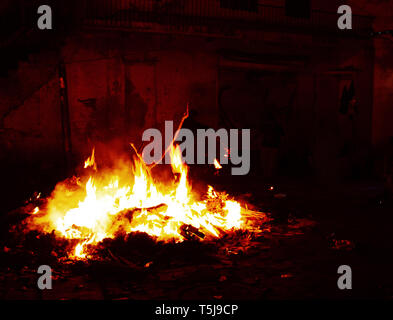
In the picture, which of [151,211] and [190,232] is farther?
[151,211]

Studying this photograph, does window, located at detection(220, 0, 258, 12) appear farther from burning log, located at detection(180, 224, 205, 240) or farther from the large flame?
burning log, located at detection(180, 224, 205, 240)

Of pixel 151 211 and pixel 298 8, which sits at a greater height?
pixel 298 8

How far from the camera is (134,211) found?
276 inches

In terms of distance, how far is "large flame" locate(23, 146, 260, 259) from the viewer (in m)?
6.82

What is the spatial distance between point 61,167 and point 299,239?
729 cm

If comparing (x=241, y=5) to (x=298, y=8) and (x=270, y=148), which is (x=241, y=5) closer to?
(x=298, y=8)

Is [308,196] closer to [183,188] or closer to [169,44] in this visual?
[183,188]

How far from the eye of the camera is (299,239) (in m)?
7.38

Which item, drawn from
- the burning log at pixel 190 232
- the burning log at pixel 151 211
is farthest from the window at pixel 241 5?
the burning log at pixel 190 232

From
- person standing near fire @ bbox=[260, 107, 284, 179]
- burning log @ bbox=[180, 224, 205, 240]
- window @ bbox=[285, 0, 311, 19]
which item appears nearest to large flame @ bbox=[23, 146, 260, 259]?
burning log @ bbox=[180, 224, 205, 240]

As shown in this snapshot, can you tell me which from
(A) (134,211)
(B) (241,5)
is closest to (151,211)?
(A) (134,211)

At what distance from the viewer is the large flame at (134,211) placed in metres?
6.82

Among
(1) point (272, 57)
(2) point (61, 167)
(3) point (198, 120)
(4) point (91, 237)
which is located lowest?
(4) point (91, 237)
